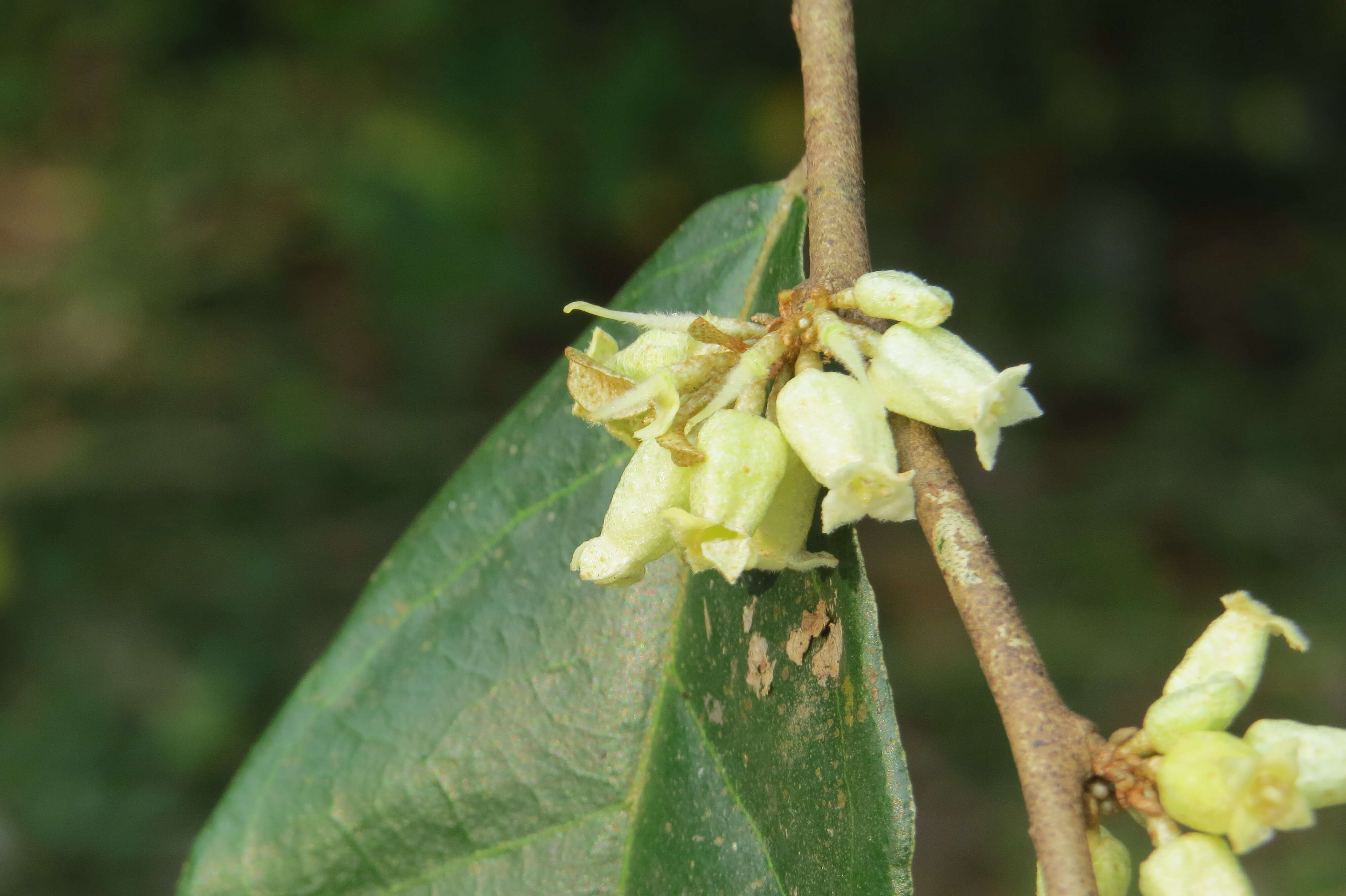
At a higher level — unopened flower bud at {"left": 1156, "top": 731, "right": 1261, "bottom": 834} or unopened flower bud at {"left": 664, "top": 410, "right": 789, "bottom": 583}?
unopened flower bud at {"left": 664, "top": 410, "right": 789, "bottom": 583}

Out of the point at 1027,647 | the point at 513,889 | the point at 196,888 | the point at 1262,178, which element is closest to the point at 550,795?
the point at 513,889

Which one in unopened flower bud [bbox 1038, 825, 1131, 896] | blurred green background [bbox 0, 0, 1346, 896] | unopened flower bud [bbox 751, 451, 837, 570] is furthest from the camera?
blurred green background [bbox 0, 0, 1346, 896]

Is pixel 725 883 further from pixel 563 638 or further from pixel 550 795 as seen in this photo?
pixel 563 638

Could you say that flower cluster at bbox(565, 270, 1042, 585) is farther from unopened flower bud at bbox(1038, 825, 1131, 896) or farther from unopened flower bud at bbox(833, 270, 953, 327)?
unopened flower bud at bbox(1038, 825, 1131, 896)

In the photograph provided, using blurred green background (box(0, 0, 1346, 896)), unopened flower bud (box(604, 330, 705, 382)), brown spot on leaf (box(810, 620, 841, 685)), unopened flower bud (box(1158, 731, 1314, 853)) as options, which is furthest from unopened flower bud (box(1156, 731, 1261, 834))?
blurred green background (box(0, 0, 1346, 896))

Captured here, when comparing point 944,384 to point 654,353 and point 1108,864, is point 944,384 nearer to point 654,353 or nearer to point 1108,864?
point 654,353

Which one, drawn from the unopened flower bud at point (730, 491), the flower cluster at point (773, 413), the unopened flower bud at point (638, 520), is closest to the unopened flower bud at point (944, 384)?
the flower cluster at point (773, 413)

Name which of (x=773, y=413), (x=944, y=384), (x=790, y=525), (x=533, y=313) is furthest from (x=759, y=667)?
(x=533, y=313)
